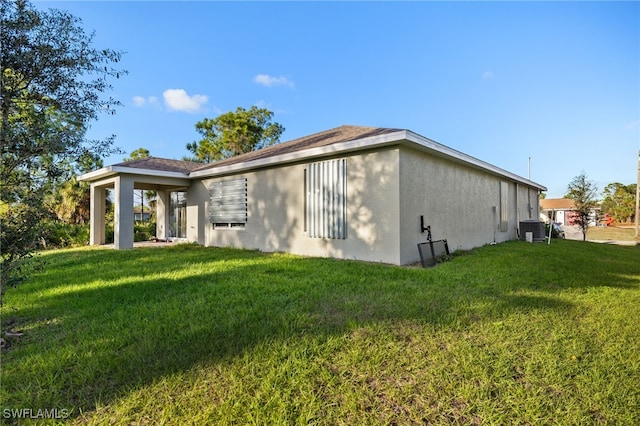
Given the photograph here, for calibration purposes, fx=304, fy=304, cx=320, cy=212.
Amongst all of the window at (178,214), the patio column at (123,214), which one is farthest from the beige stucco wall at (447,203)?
the window at (178,214)

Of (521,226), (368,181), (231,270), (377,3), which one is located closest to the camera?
(231,270)

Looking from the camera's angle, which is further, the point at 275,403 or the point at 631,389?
the point at 631,389

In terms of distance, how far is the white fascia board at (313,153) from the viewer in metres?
6.77

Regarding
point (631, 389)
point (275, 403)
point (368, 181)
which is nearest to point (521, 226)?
point (368, 181)

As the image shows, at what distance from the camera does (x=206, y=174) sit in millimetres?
11523

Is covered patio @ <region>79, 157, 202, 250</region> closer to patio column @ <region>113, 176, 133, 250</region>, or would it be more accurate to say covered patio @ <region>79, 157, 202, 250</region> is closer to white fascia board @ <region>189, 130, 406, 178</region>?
patio column @ <region>113, 176, 133, 250</region>

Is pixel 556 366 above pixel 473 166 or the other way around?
the other way around

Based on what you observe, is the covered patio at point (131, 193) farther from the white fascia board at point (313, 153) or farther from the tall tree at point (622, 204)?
the tall tree at point (622, 204)

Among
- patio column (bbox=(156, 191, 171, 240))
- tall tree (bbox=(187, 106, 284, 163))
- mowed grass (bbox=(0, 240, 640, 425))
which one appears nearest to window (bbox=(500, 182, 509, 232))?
mowed grass (bbox=(0, 240, 640, 425))

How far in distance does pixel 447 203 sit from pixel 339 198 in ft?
11.2

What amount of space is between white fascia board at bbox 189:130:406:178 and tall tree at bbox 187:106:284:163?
16487 mm

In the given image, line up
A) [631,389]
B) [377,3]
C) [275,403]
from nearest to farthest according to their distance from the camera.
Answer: [275,403] → [631,389] → [377,3]

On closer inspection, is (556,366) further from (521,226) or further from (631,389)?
(521,226)

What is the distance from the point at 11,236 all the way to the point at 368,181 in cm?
626
